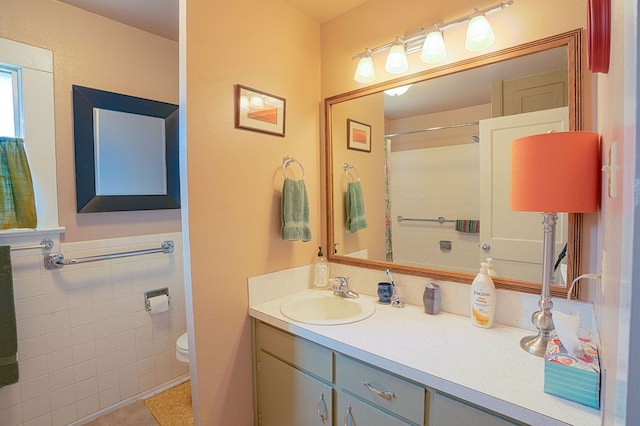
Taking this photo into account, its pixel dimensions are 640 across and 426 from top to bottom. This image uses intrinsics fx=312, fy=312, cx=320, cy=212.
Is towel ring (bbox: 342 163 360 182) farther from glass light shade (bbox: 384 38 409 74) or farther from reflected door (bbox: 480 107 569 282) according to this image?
reflected door (bbox: 480 107 569 282)

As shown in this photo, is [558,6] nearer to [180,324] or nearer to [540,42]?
[540,42]

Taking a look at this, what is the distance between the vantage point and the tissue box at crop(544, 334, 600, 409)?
30.9 inches

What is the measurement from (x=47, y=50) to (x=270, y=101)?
4.21 ft

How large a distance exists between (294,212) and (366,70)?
33.4 inches

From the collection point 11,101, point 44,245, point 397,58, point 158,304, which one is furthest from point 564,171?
point 11,101

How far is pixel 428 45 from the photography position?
141 cm

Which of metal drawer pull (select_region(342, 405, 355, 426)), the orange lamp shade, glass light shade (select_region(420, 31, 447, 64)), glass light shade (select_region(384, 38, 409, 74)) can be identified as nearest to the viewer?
the orange lamp shade

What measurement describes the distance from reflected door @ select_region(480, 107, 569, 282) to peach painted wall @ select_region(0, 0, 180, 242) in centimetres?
207

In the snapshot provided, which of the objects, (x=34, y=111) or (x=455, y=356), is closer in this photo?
(x=455, y=356)

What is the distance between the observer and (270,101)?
5.49 feet

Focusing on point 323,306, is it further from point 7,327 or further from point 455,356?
point 7,327

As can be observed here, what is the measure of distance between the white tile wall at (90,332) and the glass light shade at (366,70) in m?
1.70

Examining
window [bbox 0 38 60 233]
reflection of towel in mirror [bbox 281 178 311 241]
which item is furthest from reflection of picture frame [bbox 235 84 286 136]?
window [bbox 0 38 60 233]

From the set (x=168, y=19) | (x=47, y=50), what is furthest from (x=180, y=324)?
(x=168, y=19)
